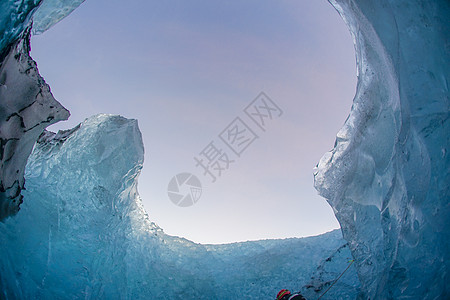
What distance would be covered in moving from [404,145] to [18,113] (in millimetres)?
3807

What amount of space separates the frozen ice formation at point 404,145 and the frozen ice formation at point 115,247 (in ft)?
4.48

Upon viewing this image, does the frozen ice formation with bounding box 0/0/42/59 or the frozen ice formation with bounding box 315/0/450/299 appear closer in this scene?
the frozen ice formation with bounding box 0/0/42/59

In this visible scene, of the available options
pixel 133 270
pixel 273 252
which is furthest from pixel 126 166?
pixel 273 252

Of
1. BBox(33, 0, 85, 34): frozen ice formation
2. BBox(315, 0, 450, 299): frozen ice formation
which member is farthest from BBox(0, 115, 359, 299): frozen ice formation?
BBox(33, 0, 85, 34): frozen ice formation

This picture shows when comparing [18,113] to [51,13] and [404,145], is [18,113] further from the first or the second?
[404,145]

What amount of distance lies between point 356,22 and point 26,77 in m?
3.82

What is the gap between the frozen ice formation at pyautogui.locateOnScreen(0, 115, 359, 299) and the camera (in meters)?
3.65

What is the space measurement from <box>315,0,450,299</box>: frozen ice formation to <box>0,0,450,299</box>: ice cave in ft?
0.04

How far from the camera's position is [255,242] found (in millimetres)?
5023

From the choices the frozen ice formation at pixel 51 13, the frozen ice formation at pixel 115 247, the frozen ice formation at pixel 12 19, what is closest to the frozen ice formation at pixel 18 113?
the frozen ice formation at pixel 12 19

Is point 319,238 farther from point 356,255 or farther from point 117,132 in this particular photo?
point 117,132

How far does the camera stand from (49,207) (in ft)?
12.8

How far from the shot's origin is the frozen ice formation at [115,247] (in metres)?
3.65

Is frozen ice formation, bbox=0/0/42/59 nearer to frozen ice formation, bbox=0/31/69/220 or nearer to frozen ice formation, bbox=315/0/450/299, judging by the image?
frozen ice formation, bbox=0/31/69/220
